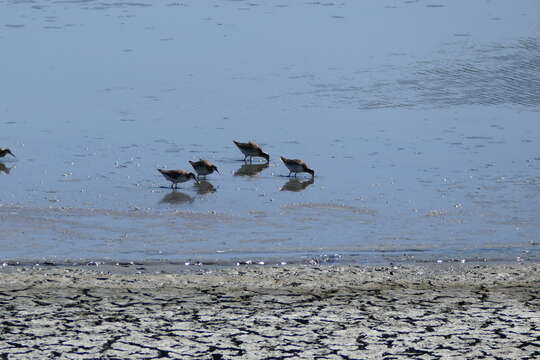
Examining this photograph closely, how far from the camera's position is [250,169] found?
13.6m

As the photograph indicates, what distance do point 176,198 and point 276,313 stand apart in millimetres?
4106

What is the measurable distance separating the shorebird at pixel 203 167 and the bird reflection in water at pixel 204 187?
4.9 inches

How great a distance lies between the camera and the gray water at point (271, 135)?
35.9 ft

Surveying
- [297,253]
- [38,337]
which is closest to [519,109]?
[297,253]

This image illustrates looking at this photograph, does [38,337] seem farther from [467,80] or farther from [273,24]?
[273,24]

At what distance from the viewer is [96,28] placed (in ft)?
76.7

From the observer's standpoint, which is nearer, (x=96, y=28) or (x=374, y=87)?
(x=374, y=87)

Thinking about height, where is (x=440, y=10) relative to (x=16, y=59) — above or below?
above

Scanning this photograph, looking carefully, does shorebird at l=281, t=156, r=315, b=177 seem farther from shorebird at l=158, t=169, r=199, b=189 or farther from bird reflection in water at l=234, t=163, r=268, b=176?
shorebird at l=158, t=169, r=199, b=189

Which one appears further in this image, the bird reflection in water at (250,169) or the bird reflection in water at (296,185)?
the bird reflection in water at (250,169)

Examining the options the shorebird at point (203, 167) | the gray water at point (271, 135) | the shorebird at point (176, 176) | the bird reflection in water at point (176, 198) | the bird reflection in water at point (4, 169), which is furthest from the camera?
the bird reflection in water at point (4, 169)

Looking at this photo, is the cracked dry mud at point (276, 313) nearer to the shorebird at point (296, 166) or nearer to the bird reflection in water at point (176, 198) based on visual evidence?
the bird reflection in water at point (176, 198)

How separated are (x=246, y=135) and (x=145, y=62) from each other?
210 inches

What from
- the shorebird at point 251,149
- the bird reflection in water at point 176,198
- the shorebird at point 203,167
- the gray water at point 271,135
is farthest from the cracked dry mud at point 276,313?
the shorebird at point 251,149
